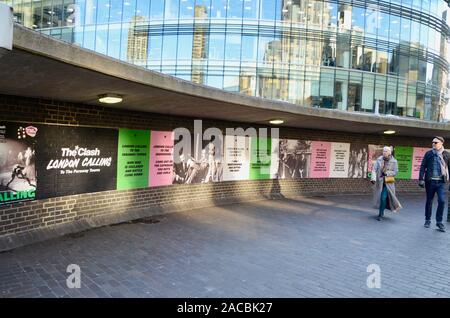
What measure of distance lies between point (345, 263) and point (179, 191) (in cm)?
504

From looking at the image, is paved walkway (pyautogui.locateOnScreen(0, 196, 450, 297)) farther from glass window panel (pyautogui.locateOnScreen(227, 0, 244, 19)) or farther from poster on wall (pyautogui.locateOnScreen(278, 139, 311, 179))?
glass window panel (pyautogui.locateOnScreen(227, 0, 244, 19))

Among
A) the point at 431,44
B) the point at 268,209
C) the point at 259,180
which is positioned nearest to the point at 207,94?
the point at 268,209

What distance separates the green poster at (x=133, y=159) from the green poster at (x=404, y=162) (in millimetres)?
10956

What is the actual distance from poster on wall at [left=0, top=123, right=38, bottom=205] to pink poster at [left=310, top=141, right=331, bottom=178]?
9.25 metres

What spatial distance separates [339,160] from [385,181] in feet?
15.1

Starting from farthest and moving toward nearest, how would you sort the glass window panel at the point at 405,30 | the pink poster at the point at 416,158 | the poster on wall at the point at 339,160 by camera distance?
the glass window panel at the point at 405,30 → the pink poster at the point at 416,158 → the poster on wall at the point at 339,160

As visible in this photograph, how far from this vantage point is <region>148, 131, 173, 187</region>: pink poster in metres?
9.02

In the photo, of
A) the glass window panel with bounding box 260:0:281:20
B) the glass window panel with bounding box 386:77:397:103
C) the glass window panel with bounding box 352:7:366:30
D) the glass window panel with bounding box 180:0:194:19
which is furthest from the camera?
the glass window panel with bounding box 386:77:397:103

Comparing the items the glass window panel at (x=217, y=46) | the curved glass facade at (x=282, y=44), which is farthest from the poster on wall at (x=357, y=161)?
the glass window panel at (x=217, y=46)

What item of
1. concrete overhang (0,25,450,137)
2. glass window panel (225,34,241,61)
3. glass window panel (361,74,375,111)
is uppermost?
glass window panel (225,34,241,61)

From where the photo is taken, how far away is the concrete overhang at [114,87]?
4059 mm

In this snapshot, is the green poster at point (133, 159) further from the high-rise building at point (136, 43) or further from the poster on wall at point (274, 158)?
the high-rise building at point (136, 43)

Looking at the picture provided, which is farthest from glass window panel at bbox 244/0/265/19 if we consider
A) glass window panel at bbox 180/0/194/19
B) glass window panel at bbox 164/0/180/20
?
glass window panel at bbox 164/0/180/20

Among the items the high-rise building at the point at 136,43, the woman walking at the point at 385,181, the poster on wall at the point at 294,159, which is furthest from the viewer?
the high-rise building at the point at 136,43
